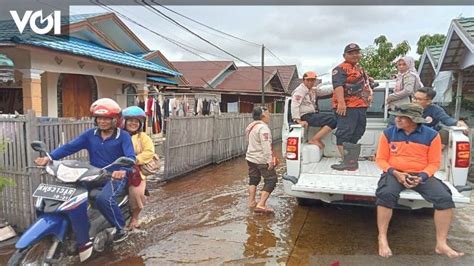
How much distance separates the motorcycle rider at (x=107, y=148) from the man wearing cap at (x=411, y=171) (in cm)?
267

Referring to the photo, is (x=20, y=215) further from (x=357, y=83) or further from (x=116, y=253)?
(x=357, y=83)

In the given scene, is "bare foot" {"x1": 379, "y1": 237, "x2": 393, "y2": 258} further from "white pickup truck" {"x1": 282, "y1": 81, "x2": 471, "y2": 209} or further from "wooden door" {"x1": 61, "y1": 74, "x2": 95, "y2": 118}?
"wooden door" {"x1": 61, "y1": 74, "x2": 95, "y2": 118}

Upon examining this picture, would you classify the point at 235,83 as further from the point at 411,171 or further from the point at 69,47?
the point at 411,171

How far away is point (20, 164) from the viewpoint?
4.54m

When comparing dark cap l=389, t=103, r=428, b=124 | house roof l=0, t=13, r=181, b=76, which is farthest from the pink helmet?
house roof l=0, t=13, r=181, b=76

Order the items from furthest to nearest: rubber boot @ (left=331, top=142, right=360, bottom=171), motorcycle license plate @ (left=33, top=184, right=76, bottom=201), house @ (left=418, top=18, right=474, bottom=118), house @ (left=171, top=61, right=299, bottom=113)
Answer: house @ (left=171, top=61, right=299, bottom=113), house @ (left=418, top=18, right=474, bottom=118), rubber boot @ (left=331, top=142, right=360, bottom=171), motorcycle license plate @ (left=33, top=184, right=76, bottom=201)

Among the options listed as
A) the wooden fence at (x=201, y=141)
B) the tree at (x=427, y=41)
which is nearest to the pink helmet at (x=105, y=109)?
the wooden fence at (x=201, y=141)

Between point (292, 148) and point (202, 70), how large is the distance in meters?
25.8

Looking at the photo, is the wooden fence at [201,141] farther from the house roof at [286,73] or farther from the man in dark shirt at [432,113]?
the house roof at [286,73]

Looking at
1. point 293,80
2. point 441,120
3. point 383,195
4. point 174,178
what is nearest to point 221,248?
point 383,195

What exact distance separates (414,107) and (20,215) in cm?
477

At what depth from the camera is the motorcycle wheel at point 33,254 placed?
318cm

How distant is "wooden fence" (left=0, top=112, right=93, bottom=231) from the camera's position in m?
4.45

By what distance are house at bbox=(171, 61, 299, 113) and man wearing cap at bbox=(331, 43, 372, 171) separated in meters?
18.2
